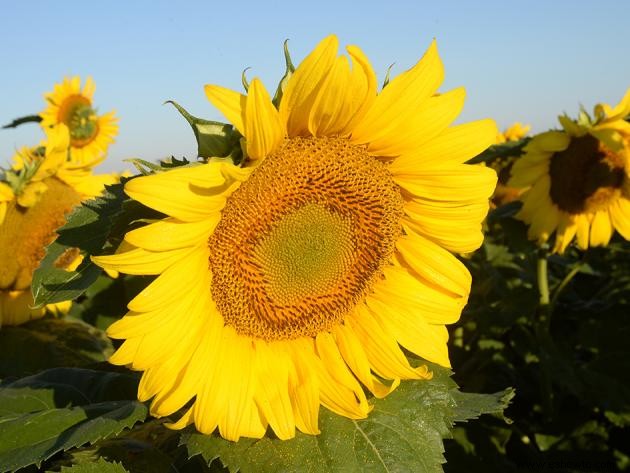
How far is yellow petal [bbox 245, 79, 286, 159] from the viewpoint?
1.57 m

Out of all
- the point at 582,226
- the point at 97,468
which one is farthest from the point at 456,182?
the point at 582,226

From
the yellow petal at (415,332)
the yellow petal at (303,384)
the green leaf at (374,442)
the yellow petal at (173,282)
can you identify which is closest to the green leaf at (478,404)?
the green leaf at (374,442)

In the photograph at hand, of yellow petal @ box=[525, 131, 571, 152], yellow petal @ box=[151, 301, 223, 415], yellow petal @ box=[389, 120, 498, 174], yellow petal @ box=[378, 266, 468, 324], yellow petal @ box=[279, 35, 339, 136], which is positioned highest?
yellow petal @ box=[279, 35, 339, 136]

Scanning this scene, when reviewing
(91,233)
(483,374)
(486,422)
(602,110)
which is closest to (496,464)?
(486,422)

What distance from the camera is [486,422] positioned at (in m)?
3.97

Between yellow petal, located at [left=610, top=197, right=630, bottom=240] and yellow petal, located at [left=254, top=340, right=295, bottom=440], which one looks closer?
yellow petal, located at [left=254, top=340, right=295, bottom=440]

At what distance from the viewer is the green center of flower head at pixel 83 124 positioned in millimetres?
7262

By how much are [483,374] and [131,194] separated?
128 inches

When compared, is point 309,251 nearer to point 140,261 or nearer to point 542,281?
point 140,261

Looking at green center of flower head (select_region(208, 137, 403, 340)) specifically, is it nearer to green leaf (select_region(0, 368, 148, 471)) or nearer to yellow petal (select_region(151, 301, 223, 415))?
yellow petal (select_region(151, 301, 223, 415))

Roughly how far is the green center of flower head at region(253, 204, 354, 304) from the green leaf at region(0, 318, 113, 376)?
4.03ft

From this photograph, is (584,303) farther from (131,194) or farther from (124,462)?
(131,194)

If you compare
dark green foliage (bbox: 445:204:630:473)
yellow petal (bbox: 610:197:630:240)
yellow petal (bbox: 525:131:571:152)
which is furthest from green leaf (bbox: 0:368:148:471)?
yellow petal (bbox: 610:197:630:240)

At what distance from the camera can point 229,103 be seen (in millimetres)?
1589
